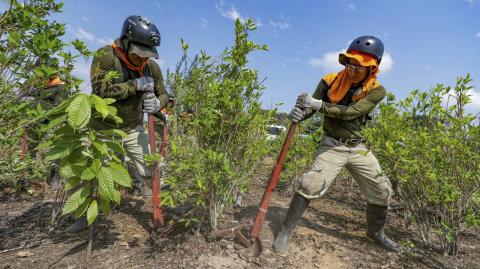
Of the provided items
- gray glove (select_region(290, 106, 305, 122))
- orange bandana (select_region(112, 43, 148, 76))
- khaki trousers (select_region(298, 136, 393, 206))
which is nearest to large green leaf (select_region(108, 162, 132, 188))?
orange bandana (select_region(112, 43, 148, 76))

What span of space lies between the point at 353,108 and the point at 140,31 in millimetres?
2185

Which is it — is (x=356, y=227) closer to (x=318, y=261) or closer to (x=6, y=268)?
(x=318, y=261)

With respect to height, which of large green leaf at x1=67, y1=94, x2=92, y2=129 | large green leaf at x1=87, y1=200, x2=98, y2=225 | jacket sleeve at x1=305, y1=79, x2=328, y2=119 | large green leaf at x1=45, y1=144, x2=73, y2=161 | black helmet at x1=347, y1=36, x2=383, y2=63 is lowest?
large green leaf at x1=87, y1=200, x2=98, y2=225

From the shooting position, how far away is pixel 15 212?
393 centimetres

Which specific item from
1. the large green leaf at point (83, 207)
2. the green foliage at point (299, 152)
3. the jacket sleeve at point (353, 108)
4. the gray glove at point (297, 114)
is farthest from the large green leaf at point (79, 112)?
the green foliage at point (299, 152)

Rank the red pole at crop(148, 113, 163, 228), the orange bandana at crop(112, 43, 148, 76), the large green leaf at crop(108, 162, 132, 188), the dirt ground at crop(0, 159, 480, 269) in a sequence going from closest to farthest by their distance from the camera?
the large green leaf at crop(108, 162, 132, 188)
the dirt ground at crop(0, 159, 480, 269)
the red pole at crop(148, 113, 163, 228)
the orange bandana at crop(112, 43, 148, 76)

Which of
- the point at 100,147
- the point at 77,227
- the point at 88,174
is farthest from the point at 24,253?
the point at 100,147

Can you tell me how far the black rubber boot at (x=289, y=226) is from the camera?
10.2ft

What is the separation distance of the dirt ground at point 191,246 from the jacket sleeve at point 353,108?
1.35 m

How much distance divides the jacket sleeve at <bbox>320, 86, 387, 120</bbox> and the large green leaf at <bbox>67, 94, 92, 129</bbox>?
209 cm

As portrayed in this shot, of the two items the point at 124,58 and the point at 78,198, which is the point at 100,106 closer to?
the point at 78,198

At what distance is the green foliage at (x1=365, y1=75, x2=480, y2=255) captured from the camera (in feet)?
9.83

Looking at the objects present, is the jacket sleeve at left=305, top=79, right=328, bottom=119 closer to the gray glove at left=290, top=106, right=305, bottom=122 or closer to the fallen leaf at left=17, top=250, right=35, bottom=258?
the gray glove at left=290, top=106, right=305, bottom=122

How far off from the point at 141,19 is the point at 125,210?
2.20 m
